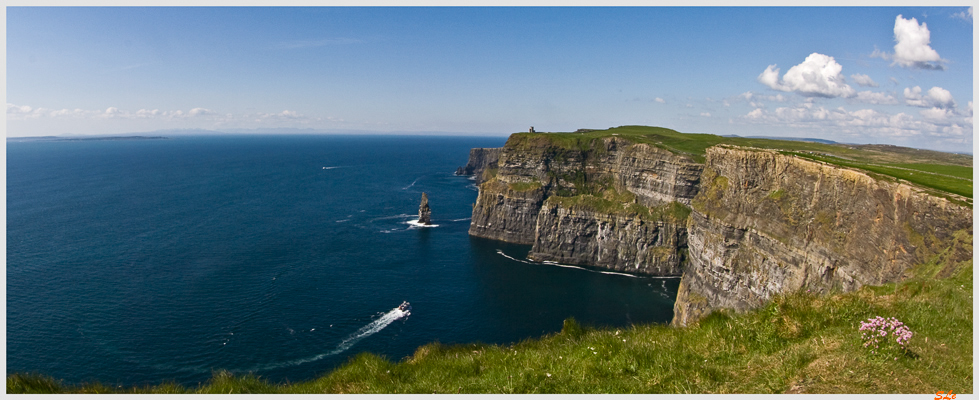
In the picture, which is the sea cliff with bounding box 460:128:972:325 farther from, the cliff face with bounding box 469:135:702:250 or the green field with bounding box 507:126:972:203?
the green field with bounding box 507:126:972:203

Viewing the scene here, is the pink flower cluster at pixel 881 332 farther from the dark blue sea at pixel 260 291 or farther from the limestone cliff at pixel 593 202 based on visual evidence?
the limestone cliff at pixel 593 202

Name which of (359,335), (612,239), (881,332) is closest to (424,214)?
(612,239)

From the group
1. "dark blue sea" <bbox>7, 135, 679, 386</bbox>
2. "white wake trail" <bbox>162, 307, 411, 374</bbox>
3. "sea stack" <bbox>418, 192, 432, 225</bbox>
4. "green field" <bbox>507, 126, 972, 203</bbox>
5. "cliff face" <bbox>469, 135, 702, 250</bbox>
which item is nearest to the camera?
"green field" <bbox>507, 126, 972, 203</bbox>

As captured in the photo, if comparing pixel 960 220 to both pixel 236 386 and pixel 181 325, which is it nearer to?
pixel 236 386

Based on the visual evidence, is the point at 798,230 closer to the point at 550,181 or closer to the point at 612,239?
the point at 612,239

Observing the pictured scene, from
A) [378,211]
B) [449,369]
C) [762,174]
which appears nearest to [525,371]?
[449,369]

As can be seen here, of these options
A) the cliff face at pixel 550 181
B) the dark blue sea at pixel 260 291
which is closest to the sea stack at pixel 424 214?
the dark blue sea at pixel 260 291

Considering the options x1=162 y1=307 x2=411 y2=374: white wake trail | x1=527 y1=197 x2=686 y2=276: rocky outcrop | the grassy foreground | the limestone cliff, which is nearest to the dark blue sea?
x1=162 y1=307 x2=411 y2=374: white wake trail
